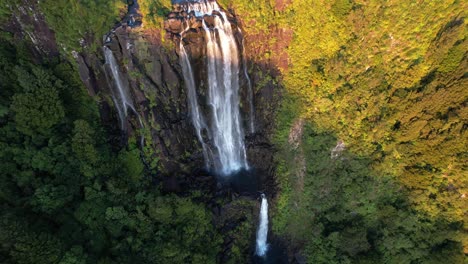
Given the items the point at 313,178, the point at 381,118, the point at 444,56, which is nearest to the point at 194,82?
the point at 313,178

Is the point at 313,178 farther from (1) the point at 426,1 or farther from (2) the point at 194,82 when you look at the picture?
(1) the point at 426,1

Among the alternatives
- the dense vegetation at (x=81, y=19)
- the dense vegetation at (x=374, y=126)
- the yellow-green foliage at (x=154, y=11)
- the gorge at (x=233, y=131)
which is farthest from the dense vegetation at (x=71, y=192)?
the dense vegetation at (x=374, y=126)

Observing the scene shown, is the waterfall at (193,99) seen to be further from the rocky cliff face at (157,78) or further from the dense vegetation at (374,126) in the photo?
the dense vegetation at (374,126)

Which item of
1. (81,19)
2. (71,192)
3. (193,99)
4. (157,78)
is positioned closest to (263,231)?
(193,99)

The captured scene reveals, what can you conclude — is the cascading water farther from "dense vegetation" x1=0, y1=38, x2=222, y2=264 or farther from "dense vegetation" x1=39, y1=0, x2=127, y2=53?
"dense vegetation" x1=0, y1=38, x2=222, y2=264

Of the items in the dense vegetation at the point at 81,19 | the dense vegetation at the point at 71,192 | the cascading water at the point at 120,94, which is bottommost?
the dense vegetation at the point at 71,192

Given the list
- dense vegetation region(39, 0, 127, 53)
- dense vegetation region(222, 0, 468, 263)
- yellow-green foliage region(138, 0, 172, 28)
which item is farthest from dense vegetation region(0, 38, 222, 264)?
dense vegetation region(222, 0, 468, 263)

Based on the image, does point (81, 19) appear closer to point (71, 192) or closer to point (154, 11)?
point (154, 11)

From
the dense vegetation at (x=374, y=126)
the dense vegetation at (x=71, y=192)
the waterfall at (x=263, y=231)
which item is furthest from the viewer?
the waterfall at (x=263, y=231)
